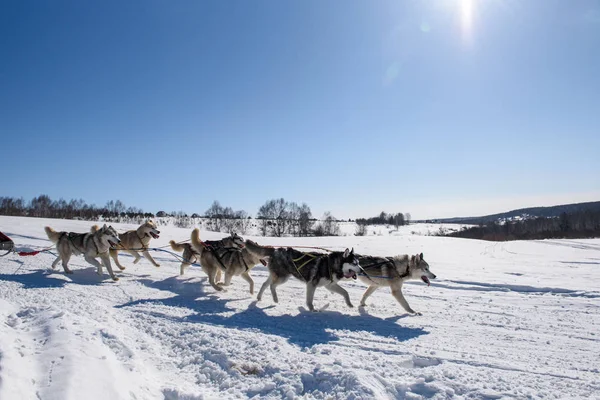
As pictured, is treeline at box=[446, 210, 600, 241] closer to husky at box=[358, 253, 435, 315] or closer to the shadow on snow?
husky at box=[358, 253, 435, 315]

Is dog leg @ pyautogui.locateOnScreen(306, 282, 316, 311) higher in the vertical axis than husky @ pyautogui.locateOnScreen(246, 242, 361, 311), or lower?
lower

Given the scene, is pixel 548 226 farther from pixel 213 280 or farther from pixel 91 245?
pixel 91 245

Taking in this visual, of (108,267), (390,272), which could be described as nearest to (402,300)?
(390,272)

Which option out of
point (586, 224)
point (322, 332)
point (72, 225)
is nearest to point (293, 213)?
point (72, 225)

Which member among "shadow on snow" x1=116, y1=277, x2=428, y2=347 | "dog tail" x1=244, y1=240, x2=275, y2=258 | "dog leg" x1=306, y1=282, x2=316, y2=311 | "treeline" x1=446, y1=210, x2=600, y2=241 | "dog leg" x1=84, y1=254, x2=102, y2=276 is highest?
"treeline" x1=446, y1=210, x2=600, y2=241

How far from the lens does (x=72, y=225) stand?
23.0 metres

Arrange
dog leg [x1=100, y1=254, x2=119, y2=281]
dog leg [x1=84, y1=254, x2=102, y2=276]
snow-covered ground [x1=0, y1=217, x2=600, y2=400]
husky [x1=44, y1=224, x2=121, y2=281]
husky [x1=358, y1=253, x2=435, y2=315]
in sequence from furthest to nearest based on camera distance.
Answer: husky [x1=44, y1=224, x2=121, y2=281] < dog leg [x1=84, y1=254, x2=102, y2=276] < dog leg [x1=100, y1=254, x2=119, y2=281] < husky [x1=358, y1=253, x2=435, y2=315] < snow-covered ground [x1=0, y1=217, x2=600, y2=400]

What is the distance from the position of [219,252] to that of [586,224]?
117628mm

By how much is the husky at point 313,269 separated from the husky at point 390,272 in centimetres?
58

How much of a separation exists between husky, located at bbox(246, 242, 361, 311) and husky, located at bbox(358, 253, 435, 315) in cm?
58

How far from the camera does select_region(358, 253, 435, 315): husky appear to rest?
7824mm

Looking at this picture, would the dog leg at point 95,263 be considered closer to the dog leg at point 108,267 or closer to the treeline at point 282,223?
the dog leg at point 108,267

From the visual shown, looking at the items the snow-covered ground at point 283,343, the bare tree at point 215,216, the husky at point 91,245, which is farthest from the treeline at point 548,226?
the husky at point 91,245

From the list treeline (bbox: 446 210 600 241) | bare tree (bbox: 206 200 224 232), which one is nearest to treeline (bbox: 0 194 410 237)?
bare tree (bbox: 206 200 224 232)
